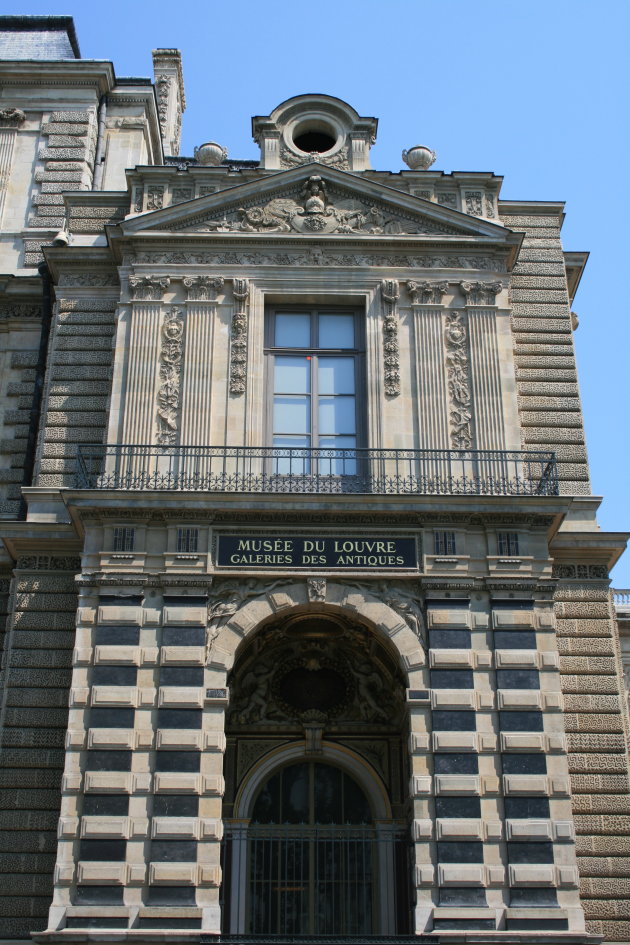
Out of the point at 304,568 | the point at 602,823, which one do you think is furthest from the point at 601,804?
the point at 304,568

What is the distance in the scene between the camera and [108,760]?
16.1m

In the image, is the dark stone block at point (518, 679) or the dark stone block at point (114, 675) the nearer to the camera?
the dark stone block at point (114, 675)

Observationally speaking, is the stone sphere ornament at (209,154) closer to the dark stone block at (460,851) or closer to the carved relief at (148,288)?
the carved relief at (148,288)

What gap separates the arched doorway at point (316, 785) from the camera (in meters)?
17.8

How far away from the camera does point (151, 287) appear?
19.8 m

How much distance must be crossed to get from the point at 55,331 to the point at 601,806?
39.6 feet

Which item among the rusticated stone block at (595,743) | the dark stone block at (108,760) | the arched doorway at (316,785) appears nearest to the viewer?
the dark stone block at (108,760)

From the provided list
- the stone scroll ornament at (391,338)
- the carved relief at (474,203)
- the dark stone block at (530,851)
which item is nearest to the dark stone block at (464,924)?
the dark stone block at (530,851)

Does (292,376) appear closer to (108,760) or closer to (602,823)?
(108,760)

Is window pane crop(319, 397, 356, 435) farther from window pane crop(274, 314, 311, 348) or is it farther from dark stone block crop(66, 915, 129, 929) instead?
dark stone block crop(66, 915, 129, 929)

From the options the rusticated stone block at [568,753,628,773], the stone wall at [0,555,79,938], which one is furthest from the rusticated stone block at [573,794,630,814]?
the stone wall at [0,555,79,938]

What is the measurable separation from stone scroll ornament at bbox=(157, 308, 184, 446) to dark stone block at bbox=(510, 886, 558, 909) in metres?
8.39

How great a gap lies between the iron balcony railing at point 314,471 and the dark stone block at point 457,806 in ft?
14.8

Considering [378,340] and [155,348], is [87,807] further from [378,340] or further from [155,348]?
[378,340]
